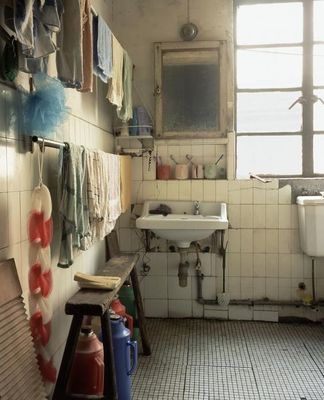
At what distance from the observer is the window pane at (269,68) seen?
11.7 ft

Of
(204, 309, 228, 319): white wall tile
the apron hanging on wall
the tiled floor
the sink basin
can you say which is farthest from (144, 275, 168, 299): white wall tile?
the apron hanging on wall

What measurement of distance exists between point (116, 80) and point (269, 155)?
1.51 m

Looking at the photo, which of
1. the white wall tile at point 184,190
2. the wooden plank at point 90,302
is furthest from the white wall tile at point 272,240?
the wooden plank at point 90,302

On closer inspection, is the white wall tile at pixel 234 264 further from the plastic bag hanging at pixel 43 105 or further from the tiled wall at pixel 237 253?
the plastic bag hanging at pixel 43 105

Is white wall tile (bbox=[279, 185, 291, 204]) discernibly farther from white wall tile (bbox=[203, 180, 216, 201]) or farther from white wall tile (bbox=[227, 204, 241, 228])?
white wall tile (bbox=[203, 180, 216, 201])

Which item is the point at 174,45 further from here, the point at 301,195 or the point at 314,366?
the point at 314,366

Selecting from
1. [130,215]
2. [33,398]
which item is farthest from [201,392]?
[130,215]

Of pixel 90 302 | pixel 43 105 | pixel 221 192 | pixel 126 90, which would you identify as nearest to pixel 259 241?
pixel 221 192

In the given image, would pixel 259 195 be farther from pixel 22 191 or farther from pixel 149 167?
pixel 22 191

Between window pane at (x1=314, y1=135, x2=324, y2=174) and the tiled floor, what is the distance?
124 centimetres

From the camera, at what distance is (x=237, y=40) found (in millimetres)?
3590

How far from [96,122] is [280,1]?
1811 mm

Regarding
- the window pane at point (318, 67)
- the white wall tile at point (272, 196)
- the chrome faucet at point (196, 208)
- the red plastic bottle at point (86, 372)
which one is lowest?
the red plastic bottle at point (86, 372)

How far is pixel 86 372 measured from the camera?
208 centimetres
